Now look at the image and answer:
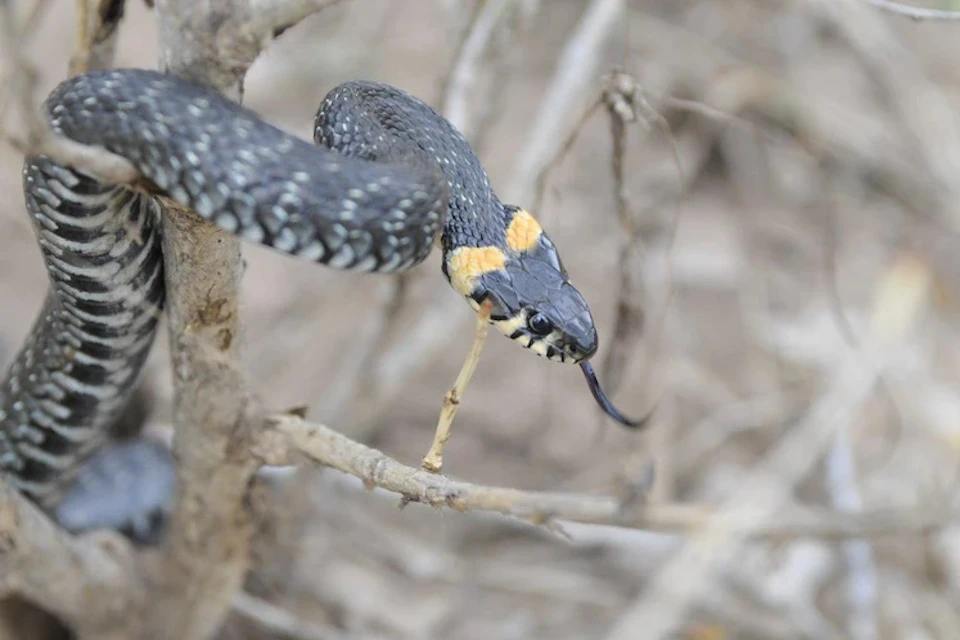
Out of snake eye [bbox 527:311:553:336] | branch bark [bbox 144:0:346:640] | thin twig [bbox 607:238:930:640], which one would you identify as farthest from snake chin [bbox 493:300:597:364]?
thin twig [bbox 607:238:930:640]

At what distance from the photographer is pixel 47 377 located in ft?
13.3

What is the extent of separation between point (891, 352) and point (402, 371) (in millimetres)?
3233

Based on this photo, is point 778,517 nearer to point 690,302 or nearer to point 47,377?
point 690,302

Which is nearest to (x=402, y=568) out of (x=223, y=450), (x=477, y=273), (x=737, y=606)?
Answer: (x=737, y=606)

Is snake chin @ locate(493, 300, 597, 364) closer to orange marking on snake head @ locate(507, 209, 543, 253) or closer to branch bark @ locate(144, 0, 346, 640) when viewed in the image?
orange marking on snake head @ locate(507, 209, 543, 253)

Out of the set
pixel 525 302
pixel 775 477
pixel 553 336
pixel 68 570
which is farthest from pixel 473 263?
pixel 775 477

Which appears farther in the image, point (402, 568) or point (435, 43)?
point (435, 43)

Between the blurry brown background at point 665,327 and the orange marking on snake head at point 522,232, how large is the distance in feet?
1.66

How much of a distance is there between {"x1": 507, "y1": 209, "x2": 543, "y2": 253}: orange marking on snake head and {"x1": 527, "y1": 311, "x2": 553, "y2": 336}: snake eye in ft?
0.89

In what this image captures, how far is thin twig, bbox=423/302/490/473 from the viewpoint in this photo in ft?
8.50

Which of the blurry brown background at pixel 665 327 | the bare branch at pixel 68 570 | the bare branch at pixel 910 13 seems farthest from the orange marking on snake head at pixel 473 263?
the bare branch at pixel 68 570

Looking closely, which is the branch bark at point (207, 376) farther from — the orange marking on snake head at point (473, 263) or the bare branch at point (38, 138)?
the orange marking on snake head at point (473, 263)

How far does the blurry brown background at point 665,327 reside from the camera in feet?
Answer: 18.6

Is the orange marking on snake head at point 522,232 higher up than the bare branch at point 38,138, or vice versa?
the bare branch at point 38,138
